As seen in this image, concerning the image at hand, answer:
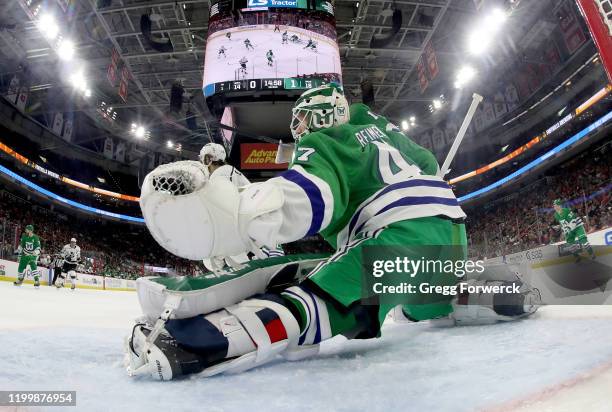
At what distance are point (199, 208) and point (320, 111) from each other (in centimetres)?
86

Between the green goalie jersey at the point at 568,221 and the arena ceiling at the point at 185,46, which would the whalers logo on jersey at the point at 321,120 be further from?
the arena ceiling at the point at 185,46

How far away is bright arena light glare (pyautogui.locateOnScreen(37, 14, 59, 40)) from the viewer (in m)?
11.5

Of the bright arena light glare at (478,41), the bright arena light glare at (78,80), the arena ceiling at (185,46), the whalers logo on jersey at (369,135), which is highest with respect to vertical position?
the arena ceiling at (185,46)

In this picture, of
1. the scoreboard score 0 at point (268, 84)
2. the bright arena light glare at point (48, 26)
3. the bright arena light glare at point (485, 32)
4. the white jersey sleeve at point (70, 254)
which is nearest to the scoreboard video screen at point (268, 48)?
the scoreboard score 0 at point (268, 84)

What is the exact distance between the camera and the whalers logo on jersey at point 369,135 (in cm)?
155

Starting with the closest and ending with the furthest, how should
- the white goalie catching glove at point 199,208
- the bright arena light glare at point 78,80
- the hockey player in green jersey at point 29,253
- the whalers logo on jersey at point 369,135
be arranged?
1. the white goalie catching glove at point 199,208
2. the whalers logo on jersey at point 369,135
3. the hockey player in green jersey at point 29,253
4. the bright arena light glare at point 78,80

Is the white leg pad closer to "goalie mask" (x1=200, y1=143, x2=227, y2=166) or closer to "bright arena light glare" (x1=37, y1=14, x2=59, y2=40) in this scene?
"goalie mask" (x1=200, y1=143, x2=227, y2=166)

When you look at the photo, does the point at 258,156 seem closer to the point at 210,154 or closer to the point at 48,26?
the point at 48,26

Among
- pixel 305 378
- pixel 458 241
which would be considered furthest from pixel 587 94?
pixel 305 378

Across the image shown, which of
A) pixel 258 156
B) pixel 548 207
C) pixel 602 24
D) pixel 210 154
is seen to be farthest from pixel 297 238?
pixel 548 207

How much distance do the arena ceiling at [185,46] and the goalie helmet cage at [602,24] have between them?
1317 cm

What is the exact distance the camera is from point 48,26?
12164mm

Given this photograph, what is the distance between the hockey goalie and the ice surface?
0.09 m

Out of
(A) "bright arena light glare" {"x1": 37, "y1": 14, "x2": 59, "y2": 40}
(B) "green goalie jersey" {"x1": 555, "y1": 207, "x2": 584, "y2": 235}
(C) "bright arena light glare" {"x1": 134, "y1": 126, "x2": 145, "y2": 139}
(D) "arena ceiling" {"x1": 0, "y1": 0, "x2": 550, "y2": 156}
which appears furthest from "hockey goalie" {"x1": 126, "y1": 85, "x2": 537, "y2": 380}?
(C) "bright arena light glare" {"x1": 134, "y1": 126, "x2": 145, "y2": 139}
